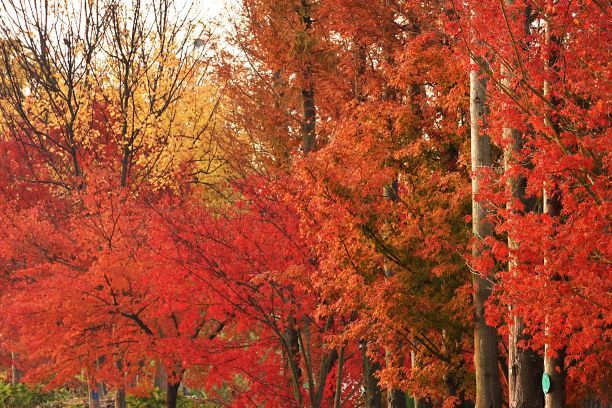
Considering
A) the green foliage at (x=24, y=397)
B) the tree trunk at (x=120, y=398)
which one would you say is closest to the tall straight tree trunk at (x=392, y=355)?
the tree trunk at (x=120, y=398)

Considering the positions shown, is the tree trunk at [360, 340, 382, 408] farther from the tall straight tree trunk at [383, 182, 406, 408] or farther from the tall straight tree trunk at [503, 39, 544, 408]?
the tall straight tree trunk at [503, 39, 544, 408]

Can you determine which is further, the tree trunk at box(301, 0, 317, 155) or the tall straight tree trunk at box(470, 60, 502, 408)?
the tree trunk at box(301, 0, 317, 155)

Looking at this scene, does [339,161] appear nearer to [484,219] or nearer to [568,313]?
[484,219]

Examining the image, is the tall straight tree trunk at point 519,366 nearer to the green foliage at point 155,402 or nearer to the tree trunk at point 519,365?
Result: the tree trunk at point 519,365

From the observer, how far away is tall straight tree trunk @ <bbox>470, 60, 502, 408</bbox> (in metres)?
11.1

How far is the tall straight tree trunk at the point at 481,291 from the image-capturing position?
11078 millimetres

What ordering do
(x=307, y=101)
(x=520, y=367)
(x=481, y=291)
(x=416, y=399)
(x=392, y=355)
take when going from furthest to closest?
(x=307, y=101) < (x=416, y=399) < (x=392, y=355) < (x=481, y=291) < (x=520, y=367)

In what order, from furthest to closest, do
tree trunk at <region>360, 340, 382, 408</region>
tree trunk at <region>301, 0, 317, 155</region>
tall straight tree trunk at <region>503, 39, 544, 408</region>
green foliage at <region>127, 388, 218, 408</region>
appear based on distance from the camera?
green foliage at <region>127, 388, 218, 408</region>
tree trunk at <region>301, 0, 317, 155</region>
tree trunk at <region>360, 340, 382, 408</region>
tall straight tree trunk at <region>503, 39, 544, 408</region>

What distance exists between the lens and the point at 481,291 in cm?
Result: 1151

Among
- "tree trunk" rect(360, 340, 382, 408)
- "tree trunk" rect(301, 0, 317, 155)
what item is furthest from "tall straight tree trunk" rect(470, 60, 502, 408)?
"tree trunk" rect(301, 0, 317, 155)

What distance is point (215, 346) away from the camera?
16109 mm

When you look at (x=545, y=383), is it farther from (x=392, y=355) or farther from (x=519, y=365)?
(x=392, y=355)

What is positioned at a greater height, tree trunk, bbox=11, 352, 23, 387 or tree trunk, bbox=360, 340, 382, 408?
tree trunk, bbox=11, 352, 23, 387

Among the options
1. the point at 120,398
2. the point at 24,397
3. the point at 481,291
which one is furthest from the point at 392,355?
the point at 24,397
